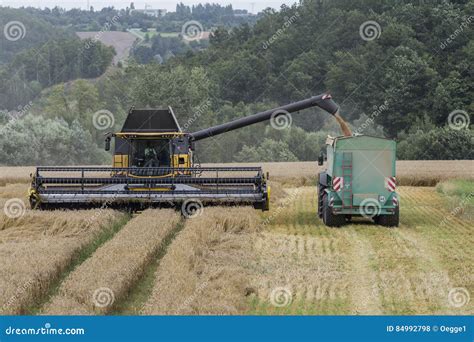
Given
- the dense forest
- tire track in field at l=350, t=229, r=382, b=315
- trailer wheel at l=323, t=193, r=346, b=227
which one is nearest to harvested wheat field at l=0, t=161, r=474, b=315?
tire track in field at l=350, t=229, r=382, b=315

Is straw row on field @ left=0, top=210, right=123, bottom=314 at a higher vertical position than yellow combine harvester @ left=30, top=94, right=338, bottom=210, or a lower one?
lower

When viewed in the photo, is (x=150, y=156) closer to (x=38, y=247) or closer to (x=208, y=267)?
Answer: (x=38, y=247)

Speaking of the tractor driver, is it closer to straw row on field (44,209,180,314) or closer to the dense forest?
straw row on field (44,209,180,314)

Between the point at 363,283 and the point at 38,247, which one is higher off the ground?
the point at 38,247

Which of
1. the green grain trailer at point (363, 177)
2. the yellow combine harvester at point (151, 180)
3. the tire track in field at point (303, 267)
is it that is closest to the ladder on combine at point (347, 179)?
the green grain trailer at point (363, 177)

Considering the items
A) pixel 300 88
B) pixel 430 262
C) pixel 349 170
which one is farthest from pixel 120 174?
pixel 300 88

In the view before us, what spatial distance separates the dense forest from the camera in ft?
196

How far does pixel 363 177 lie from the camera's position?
20.3 meters

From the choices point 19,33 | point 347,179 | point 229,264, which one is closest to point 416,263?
point 229,264

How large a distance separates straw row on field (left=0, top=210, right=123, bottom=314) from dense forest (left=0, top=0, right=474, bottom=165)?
2643 centimetres

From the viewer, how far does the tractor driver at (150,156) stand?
79.2 ft

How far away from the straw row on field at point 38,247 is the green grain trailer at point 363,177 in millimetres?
4704

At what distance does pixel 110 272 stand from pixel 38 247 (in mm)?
3061

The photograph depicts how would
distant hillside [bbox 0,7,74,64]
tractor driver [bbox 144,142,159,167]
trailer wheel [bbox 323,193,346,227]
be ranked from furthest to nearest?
distant hillside [bbox 0,7,74,64], tractor driver [bbox 144,142,159,167], trailer wheel [bbox 323,193,346,227]
